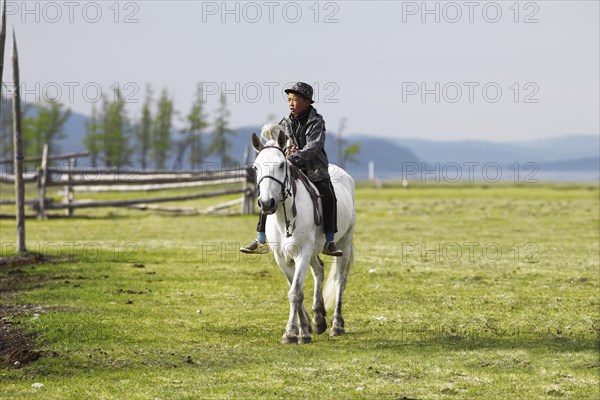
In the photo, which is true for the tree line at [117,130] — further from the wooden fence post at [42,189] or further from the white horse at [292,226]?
the white horse at [292,226]

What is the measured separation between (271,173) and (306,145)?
3.47ft

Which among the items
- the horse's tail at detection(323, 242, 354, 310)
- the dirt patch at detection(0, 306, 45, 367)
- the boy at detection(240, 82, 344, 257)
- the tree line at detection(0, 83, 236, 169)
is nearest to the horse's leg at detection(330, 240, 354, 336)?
the horse's tail at detection(323, 242, 354, 310)

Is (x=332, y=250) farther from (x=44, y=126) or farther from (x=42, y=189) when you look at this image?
(x=44, y=126)

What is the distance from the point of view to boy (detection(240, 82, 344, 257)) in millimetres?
10133

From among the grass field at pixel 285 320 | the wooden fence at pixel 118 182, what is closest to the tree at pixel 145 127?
the wooden fence at pixel 118 182

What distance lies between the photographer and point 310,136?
33.2ft

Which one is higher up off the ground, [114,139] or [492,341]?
[114,139]

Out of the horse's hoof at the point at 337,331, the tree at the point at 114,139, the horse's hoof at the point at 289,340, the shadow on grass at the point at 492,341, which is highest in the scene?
the tree at the point at 114,139

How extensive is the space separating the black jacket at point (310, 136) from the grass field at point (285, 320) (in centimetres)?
219

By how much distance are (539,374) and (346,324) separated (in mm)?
3469

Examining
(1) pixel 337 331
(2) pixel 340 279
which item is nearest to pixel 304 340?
(1) pixel 337 331

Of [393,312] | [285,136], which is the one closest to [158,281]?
[393,312]

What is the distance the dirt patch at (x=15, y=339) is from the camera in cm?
887

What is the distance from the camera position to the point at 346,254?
11.5m
